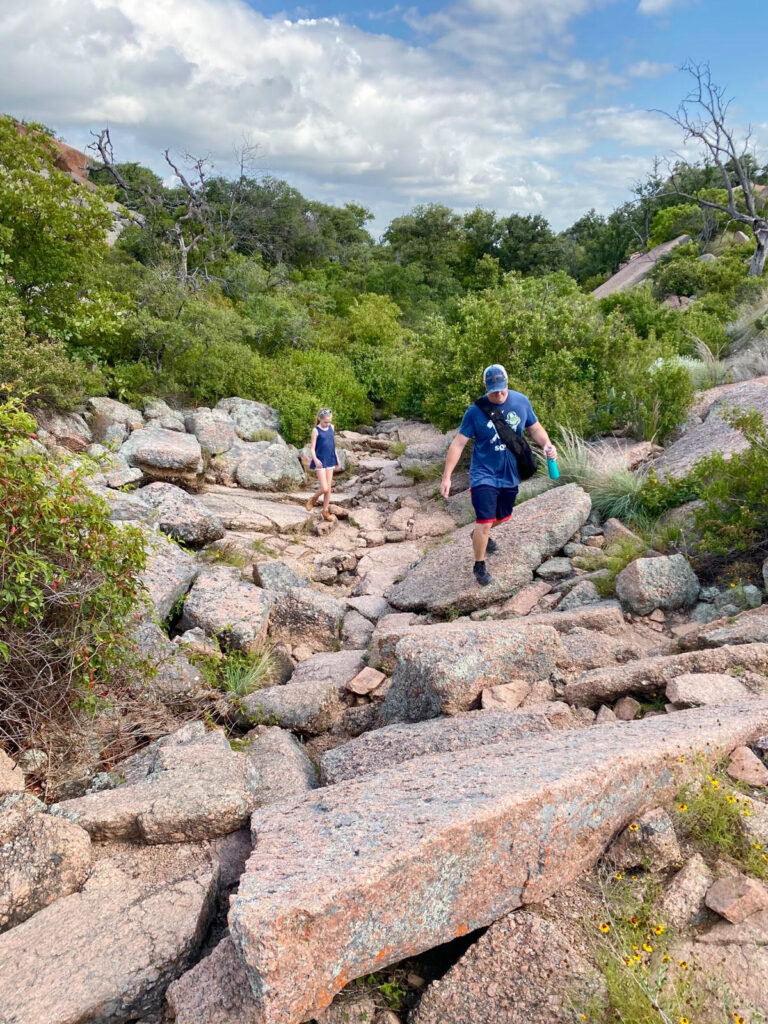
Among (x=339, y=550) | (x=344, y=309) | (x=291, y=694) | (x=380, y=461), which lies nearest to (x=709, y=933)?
(x=291, y=694)

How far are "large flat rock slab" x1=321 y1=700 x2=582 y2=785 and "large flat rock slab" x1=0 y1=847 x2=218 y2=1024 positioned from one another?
2.88 ft

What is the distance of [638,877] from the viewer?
2.45 metres

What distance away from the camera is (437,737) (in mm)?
3512

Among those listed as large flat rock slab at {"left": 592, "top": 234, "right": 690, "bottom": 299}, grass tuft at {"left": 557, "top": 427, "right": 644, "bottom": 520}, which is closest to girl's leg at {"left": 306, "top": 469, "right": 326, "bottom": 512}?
grass tuft at {"left": 557, "top": 427, "right": 644, "bottom": 520}

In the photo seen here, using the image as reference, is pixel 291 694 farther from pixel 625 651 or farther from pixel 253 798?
pixel 625 651

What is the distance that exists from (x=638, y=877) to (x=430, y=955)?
806 mm

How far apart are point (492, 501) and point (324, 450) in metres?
4.54

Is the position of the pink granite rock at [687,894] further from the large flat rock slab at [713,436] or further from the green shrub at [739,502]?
the large flat rock slab at [713,436]

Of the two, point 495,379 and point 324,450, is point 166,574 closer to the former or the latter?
point 495,379

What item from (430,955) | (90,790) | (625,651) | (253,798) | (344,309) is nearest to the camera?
(430,955)

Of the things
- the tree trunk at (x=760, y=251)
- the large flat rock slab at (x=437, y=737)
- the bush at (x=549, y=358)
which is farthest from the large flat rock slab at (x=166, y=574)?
the tree trunk at (x=760, y=251)

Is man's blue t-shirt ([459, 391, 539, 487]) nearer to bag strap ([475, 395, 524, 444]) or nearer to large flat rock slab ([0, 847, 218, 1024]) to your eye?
bag strap ([475, 395, 524, 444])

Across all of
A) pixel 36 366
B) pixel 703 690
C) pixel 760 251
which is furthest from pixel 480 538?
pixel 760 251

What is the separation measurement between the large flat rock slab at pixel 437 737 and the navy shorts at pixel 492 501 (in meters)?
2.48
